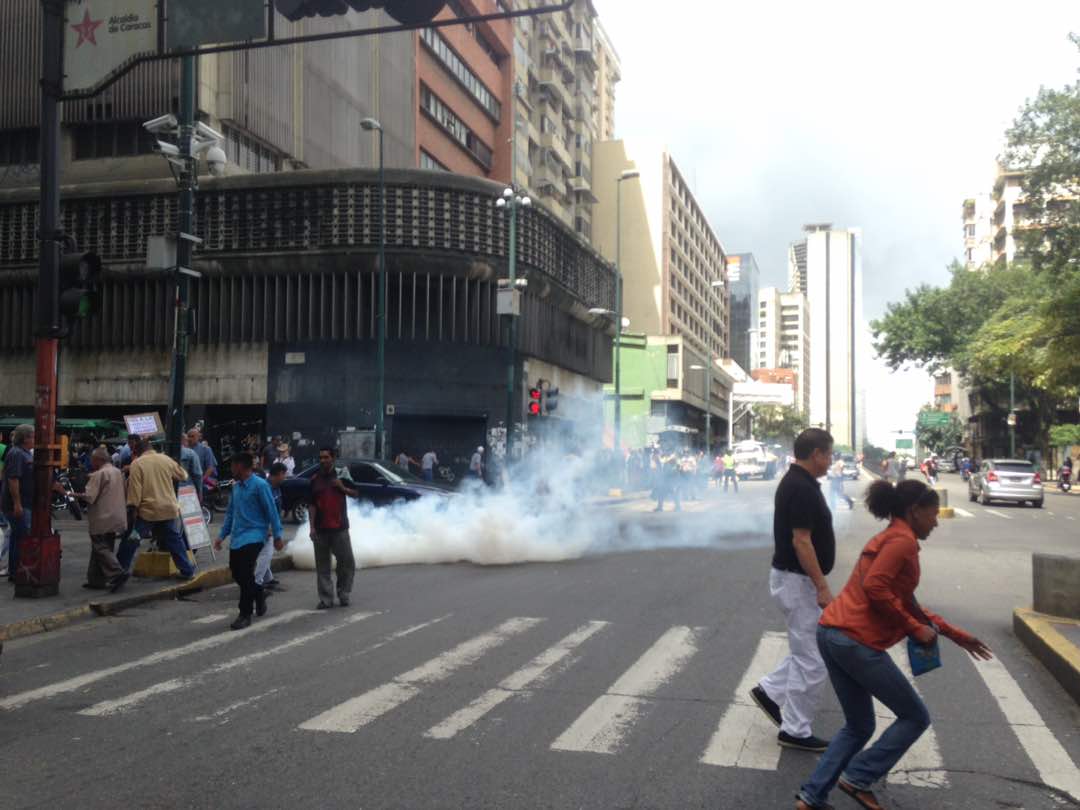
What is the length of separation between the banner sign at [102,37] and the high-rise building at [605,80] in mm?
77718

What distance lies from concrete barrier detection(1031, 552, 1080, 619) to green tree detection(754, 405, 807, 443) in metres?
110

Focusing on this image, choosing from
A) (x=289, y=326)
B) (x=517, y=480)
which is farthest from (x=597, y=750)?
(x=289, y=326)

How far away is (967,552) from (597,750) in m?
13.0

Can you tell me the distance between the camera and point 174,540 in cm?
1189

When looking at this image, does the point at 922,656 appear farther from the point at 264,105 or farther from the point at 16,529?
the point at 264,105

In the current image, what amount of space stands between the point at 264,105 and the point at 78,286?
2489cm

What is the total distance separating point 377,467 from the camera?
1866 centimetres

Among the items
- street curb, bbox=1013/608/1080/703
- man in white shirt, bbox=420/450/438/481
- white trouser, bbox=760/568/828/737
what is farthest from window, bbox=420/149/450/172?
white trouser, bbox=760/568/828/737

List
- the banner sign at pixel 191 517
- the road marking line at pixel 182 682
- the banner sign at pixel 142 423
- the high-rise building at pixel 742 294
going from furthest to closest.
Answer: the high-rise building at pixel 742 294, the banner sign at pixel 142 423, the banner sign at pixel 191 517, the road marking line at pixel 182 682

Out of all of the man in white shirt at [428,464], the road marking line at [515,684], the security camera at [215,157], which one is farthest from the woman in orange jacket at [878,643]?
the man in white shirt at [428,464]

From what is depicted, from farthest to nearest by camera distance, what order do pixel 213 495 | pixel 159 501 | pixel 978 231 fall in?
pixel 978 231, pixel 213 495, pixel 159 501

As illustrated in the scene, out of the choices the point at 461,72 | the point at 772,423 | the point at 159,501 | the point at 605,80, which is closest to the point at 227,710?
the point at 159,501

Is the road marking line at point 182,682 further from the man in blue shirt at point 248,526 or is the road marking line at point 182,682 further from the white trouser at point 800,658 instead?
the white trouser at point 800,658

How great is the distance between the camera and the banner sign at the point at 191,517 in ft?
41.7
